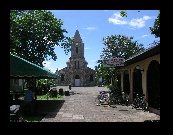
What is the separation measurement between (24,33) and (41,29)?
104 inches

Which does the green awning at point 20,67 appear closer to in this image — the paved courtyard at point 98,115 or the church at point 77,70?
the paved courtyard at point 98,115

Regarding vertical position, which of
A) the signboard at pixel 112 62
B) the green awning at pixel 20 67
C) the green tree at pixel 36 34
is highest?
the green tree at pixel 36 34

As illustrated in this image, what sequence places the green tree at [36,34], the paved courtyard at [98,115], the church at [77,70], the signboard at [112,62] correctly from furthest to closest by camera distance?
the church at [77,70], the green tree at [36,34], the signboard at [112,62], the paved courtyard at [98,115]

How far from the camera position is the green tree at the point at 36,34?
37.3 meters

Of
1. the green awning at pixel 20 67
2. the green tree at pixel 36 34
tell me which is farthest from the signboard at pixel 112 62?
the green tree at pixel 36 34

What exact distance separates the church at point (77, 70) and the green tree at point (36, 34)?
3586 centimetres

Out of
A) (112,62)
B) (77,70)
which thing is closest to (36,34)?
(112,62)

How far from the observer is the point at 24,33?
3803cm

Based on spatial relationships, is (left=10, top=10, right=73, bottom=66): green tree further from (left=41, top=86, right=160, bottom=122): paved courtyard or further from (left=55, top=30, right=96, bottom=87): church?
(left=55, top=30, right=96, bottom=87): church

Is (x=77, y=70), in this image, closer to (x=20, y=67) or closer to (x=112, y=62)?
(x=112, y=62)

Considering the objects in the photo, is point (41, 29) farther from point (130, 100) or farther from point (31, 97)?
point (31, 97)

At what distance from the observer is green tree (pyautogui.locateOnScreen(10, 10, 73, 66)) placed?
123ft
